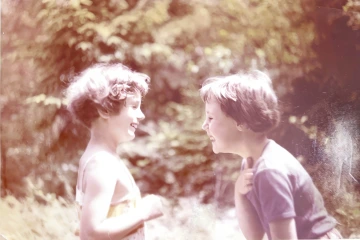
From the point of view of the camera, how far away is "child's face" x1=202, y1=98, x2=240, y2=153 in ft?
6.81

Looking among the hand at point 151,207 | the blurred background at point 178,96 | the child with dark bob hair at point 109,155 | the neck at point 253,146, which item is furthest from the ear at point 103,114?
the neck at point 253,146

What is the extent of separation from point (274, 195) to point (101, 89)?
0.89m

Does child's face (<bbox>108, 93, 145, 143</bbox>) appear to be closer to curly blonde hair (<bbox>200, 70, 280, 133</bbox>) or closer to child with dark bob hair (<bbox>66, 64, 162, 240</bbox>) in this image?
child with dark bob hair (<bbox>66, 64, 162, 240</bbox>)

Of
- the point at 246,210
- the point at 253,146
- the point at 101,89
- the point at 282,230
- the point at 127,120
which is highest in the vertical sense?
the point at 101,89

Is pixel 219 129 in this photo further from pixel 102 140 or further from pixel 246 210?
pixel 102 140

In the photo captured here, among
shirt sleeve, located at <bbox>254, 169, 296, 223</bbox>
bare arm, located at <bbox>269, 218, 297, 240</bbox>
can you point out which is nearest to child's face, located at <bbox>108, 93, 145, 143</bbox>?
shirt sleeve, located at <bbox>254, 169, 296, 223</bbox>

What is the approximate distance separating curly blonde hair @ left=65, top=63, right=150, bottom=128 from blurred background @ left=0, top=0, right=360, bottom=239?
4 centimetres

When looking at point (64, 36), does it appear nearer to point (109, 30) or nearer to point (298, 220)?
point (109, 30)

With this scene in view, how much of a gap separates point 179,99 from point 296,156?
60 cm

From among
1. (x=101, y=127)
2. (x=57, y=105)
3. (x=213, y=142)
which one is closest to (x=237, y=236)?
(x=213, y=142)

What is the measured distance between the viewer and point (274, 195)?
6.58ft

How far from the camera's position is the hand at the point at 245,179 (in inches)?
81.4

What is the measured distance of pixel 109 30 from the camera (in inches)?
84.5

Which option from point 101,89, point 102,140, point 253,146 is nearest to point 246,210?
point 253,146
